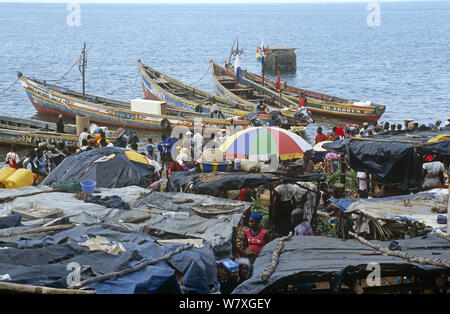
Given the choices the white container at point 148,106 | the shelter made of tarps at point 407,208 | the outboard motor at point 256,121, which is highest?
the white container at point 148,106

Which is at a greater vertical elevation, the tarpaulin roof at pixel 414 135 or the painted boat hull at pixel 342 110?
the painted boat hull at pixel 342 110

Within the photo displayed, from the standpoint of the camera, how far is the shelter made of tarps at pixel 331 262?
6.19m

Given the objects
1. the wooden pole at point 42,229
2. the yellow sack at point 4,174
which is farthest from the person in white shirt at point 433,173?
the yellow sack at point 4,174

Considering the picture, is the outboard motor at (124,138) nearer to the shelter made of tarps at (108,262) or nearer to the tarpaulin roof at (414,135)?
the tarpaulin roof at (414,135)

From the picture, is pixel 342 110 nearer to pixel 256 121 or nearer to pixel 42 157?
pixel 256 121

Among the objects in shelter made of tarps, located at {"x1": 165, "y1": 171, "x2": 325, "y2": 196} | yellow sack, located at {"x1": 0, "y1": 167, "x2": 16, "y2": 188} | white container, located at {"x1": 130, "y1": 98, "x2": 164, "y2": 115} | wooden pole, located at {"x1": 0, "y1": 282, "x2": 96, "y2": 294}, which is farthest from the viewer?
white container, located at {"x1": 130, "y1": 98, "x2": 164, "y2": 115}

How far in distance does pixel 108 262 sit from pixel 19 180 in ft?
23.2

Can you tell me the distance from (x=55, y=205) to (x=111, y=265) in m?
4.19

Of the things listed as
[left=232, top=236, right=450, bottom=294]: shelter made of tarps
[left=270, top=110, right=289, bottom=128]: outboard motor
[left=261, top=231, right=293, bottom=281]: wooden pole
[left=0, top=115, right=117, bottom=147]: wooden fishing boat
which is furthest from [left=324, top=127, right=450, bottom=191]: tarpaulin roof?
[left=0, top=115, right=117, bottom=147]: wooden fishing boat

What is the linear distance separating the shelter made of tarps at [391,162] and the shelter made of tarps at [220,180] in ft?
6.71

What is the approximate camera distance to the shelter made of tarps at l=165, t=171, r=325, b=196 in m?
11.2

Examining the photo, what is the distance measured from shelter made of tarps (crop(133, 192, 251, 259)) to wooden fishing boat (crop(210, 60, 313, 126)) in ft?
48.1

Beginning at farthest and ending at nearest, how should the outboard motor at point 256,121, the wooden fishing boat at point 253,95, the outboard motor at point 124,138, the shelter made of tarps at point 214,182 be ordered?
the wooden fishing boat at point 253,95, the outboard motor at point 256,121, the outboard motor at point 124,138, the shelter made of tarps at point 214,182

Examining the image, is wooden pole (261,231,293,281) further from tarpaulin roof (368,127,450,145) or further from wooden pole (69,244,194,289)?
tarpaulin roof (368,127,450,145)
